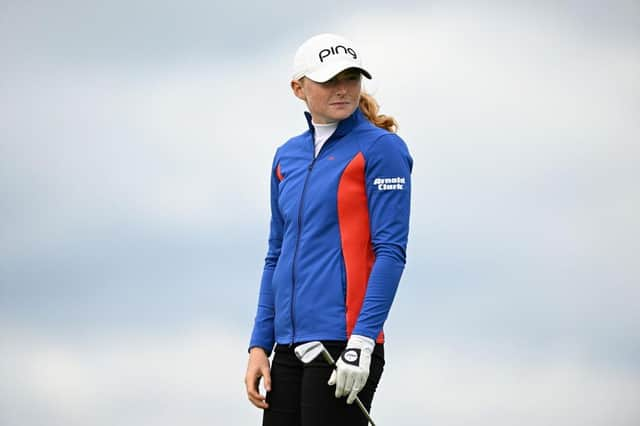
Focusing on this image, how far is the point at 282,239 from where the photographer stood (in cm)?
584

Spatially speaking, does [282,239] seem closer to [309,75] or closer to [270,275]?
[270,275]

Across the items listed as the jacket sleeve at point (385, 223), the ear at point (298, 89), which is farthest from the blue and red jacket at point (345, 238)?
the ear at point (298, 89)

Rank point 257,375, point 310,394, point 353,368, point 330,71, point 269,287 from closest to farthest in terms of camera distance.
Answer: point 353,368 < point 310,394 < point 330,71 < point 257,375 < point 269,287

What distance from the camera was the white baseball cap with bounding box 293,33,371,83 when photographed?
5441 mm

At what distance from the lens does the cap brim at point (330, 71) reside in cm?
541

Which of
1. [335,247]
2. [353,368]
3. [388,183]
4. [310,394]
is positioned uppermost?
[388,183]

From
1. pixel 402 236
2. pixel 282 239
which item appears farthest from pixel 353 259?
pixel 282 239

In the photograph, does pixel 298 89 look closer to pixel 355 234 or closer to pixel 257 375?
pixel 355 234

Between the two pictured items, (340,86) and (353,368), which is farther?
(340,86)

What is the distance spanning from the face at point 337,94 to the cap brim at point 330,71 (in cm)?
4

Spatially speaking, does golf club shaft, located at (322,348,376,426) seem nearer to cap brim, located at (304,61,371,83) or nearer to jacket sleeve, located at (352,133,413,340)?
jacket sleeve, located at (352,133,413,340)

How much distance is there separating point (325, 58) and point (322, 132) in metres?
0.35

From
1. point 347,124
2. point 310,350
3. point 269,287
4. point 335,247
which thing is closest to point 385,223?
point 335,247

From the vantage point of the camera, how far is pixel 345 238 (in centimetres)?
530
